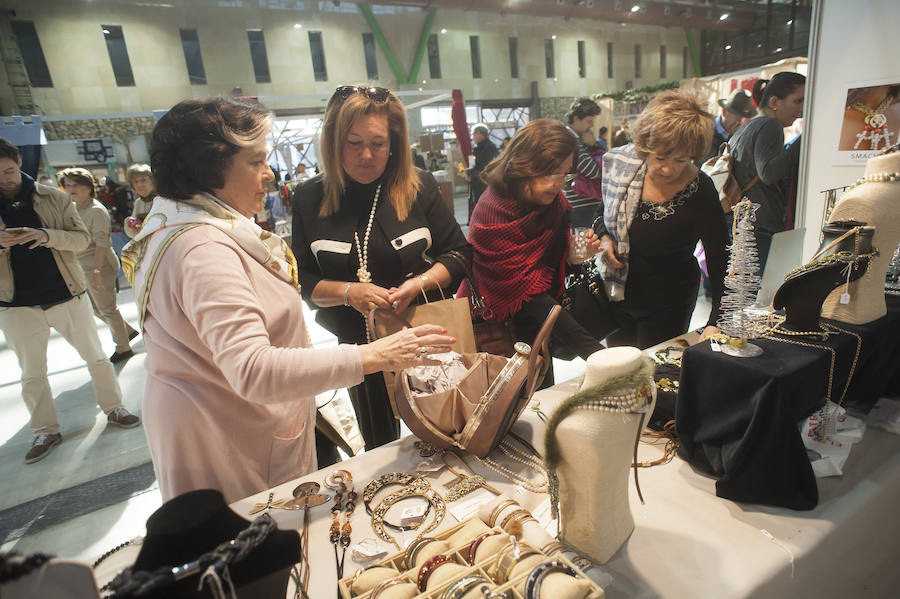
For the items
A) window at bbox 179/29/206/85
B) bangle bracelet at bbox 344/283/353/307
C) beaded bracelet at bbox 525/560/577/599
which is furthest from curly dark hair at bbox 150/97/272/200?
window at bbox 179/29/206/85

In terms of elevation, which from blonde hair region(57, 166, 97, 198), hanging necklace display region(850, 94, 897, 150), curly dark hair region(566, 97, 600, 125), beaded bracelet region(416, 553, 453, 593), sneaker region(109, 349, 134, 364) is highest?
curly dark hair region(566, 97, 600, 125)

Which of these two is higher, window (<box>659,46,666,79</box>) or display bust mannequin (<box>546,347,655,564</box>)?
window (<box>659,46,666,79</box>)

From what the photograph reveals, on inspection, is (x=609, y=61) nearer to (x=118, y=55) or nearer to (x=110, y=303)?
(x=118, y=55)

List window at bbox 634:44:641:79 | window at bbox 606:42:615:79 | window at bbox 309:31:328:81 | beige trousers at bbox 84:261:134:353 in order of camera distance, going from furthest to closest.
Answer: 1. window at bbox 634:44:641:79
2. window at bbox 606:42:615:79
3. window at bbox 309:31:328:81
4. beige trousers at bbox 84:261:134:353

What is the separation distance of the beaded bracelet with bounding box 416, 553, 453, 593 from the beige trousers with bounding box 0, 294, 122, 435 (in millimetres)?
3138

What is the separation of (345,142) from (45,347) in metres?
2.56

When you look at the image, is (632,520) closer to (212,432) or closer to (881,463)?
(881,463)

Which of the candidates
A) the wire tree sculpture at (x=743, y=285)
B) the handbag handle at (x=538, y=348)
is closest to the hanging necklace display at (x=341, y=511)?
the handbag handle at (x=538, y=348)

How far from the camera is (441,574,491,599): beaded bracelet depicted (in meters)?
0.68

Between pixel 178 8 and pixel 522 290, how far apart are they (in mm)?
9203

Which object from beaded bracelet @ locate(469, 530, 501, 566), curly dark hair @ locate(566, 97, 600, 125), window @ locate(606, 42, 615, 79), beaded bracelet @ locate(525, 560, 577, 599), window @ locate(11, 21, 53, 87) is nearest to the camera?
beaded bracelet @ locate(525, 560, 577, 599)

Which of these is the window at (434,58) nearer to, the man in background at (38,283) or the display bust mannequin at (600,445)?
the man in background at (38,283)

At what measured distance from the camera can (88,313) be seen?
3018mm

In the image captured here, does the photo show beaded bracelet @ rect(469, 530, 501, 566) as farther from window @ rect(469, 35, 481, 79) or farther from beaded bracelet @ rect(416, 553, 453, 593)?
window @ rect(469, 35, 481, 79)
